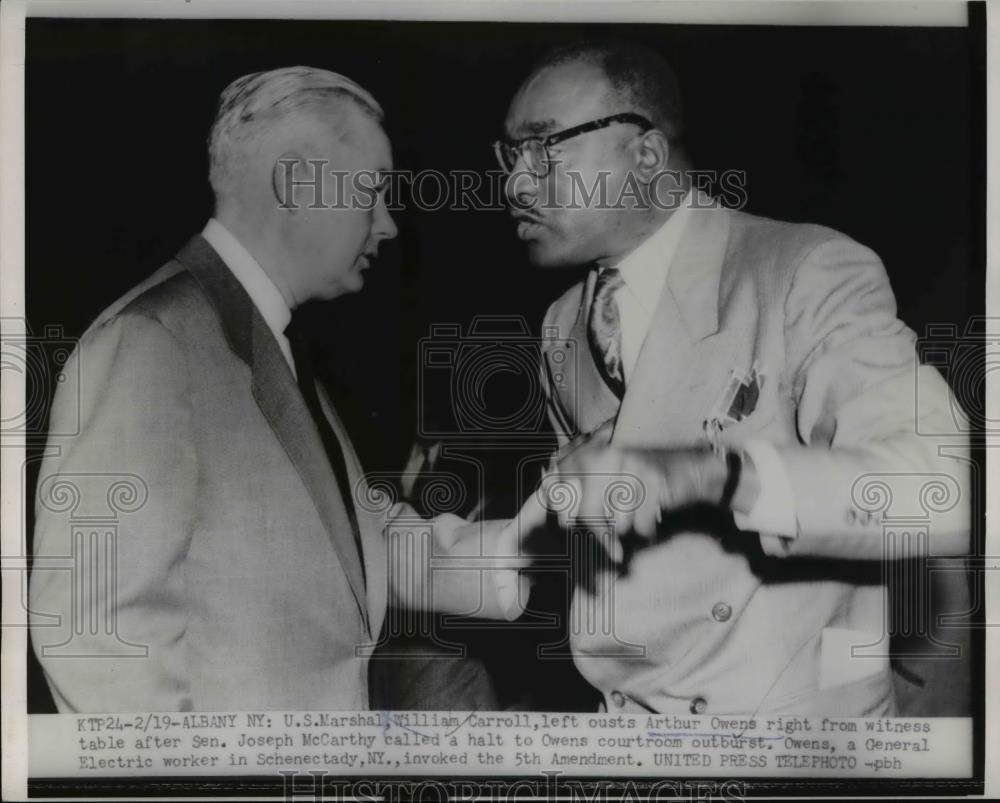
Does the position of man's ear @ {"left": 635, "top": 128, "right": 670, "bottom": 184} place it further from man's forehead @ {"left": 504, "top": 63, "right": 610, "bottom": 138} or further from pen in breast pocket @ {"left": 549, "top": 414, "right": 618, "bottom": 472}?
pen in breast pocket @ {"left": 549, "top": 414, "right": 618, "bottom": 472}

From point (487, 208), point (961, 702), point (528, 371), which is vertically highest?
point (487, 208)

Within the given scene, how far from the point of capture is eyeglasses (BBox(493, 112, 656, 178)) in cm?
223

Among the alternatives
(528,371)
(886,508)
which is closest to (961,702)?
(886,508)

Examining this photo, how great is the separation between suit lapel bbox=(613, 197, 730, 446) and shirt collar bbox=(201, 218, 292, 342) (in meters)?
0.84

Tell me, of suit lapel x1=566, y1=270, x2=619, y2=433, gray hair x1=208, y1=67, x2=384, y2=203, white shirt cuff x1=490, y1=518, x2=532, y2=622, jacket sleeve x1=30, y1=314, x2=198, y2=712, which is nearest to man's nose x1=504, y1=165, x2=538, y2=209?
suit lapel x1=566, y1=270, x2=619, y2=433

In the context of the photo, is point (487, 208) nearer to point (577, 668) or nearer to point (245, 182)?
point (245, 182)

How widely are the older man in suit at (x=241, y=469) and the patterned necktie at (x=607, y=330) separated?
0.51 metres

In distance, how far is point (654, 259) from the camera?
2262 millimetres

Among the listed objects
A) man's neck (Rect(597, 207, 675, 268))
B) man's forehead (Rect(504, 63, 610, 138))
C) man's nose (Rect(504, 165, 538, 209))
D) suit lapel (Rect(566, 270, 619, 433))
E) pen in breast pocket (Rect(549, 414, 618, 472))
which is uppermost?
man's forehead (Rect(504, 63, 610, 138))

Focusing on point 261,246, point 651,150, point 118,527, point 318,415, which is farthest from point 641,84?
point 118,527

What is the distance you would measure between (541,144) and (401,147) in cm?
33

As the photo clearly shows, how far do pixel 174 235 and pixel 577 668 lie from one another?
1.41m

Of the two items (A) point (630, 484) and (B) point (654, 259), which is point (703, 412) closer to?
(A) point (630, 484)

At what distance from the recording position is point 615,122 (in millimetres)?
2234
